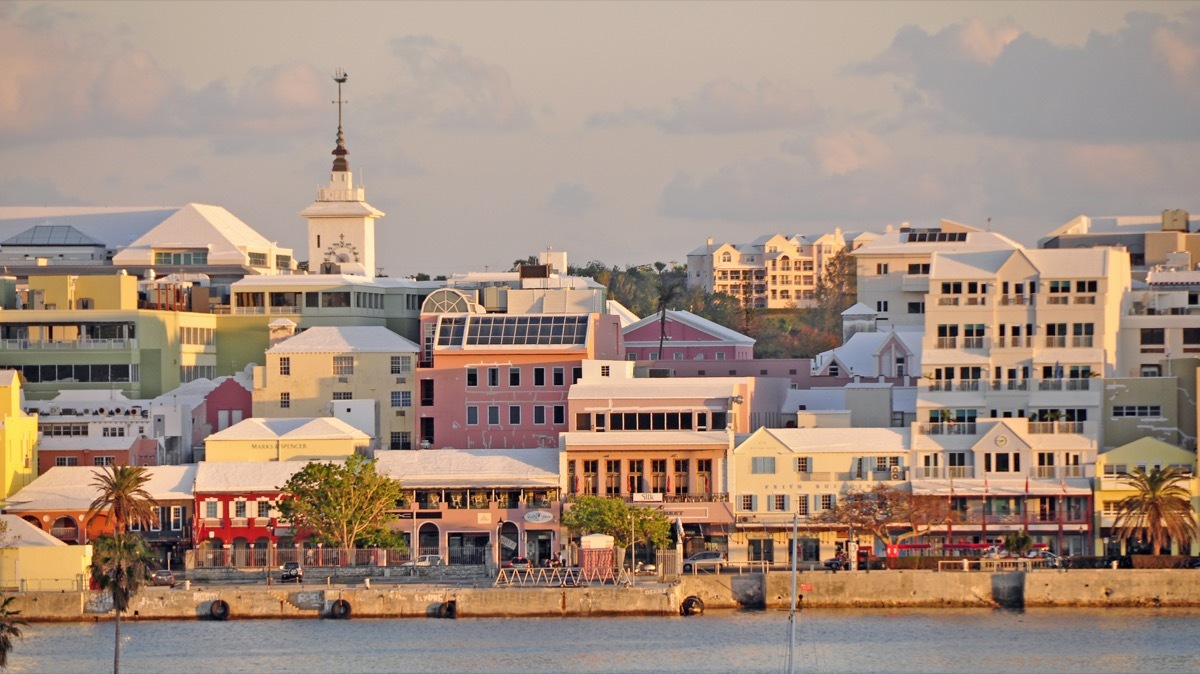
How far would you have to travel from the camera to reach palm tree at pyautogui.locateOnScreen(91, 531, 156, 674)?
86.6 meters

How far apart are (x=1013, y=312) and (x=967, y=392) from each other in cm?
421

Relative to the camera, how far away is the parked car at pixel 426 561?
4231 inches

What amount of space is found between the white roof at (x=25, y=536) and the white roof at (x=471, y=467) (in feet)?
47.6

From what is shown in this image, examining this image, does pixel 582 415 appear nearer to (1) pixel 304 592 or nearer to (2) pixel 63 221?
(1) pixel 304 592

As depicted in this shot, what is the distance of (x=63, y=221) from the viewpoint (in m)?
156

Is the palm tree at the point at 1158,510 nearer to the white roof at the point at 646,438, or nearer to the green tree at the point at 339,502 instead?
the white roof at the point at 646,438

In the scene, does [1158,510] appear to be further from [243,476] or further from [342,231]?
[342,231]

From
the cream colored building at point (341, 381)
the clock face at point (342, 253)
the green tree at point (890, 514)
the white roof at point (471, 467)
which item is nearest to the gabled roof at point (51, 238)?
the clock face at point (342, 253)

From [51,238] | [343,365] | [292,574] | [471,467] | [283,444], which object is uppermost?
[51,238]

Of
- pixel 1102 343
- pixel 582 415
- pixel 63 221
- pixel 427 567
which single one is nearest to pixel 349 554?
pixel 427 567

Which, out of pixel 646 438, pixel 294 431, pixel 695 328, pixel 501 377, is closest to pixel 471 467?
pixel 646 438

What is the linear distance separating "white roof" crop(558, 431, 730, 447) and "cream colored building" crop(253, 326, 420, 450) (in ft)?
40.8

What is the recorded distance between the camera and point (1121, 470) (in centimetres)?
10869

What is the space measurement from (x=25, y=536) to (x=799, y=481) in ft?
105
